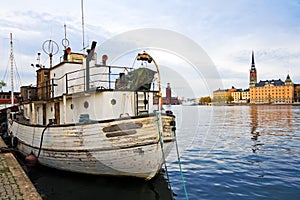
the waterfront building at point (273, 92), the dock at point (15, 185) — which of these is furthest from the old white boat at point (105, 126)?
the waterfront building at point (273, 92)

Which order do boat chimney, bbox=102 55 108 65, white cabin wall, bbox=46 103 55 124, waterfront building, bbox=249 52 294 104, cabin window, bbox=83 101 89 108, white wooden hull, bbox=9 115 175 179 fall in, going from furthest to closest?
waterfront building, bbox=249 52 294 104 < white cabin wall, bbox=46 103 55 124 < boat chimney, bbox=102 55 108 65 < cabin window, bbox=83 101 89 108 < white wooden hull, bbox=9 115 175 179

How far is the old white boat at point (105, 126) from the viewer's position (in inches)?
349

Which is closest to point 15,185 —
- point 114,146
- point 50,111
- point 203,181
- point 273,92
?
point 114,146

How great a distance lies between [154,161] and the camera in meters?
9.16

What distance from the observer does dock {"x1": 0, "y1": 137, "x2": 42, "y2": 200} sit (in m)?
6.63

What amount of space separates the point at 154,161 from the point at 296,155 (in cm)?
1035

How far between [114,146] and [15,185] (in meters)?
3.06

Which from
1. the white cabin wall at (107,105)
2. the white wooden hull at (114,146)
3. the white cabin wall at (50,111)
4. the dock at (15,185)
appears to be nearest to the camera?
the dock at (15,185)

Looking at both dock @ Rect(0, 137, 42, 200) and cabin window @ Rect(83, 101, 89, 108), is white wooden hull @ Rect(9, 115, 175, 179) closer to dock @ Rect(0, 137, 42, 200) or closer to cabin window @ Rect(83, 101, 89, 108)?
cabin window @ Rect(83, 101, 89, 108)

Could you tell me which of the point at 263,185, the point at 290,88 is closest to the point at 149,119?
the point at 263,185

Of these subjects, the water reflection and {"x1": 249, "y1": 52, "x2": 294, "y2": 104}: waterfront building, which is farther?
{"x1": 249, "y1": 52, "x2": 294, "y2": 104}: waterfront building

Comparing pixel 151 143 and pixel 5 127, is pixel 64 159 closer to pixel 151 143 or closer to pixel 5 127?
pixel 151 143

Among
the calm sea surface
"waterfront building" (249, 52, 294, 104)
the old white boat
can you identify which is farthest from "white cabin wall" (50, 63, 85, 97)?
"waterfront building" (249, 52, 294, 104)

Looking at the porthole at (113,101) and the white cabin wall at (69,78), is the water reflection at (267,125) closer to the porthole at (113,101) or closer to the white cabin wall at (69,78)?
the porthole at (113,101)
